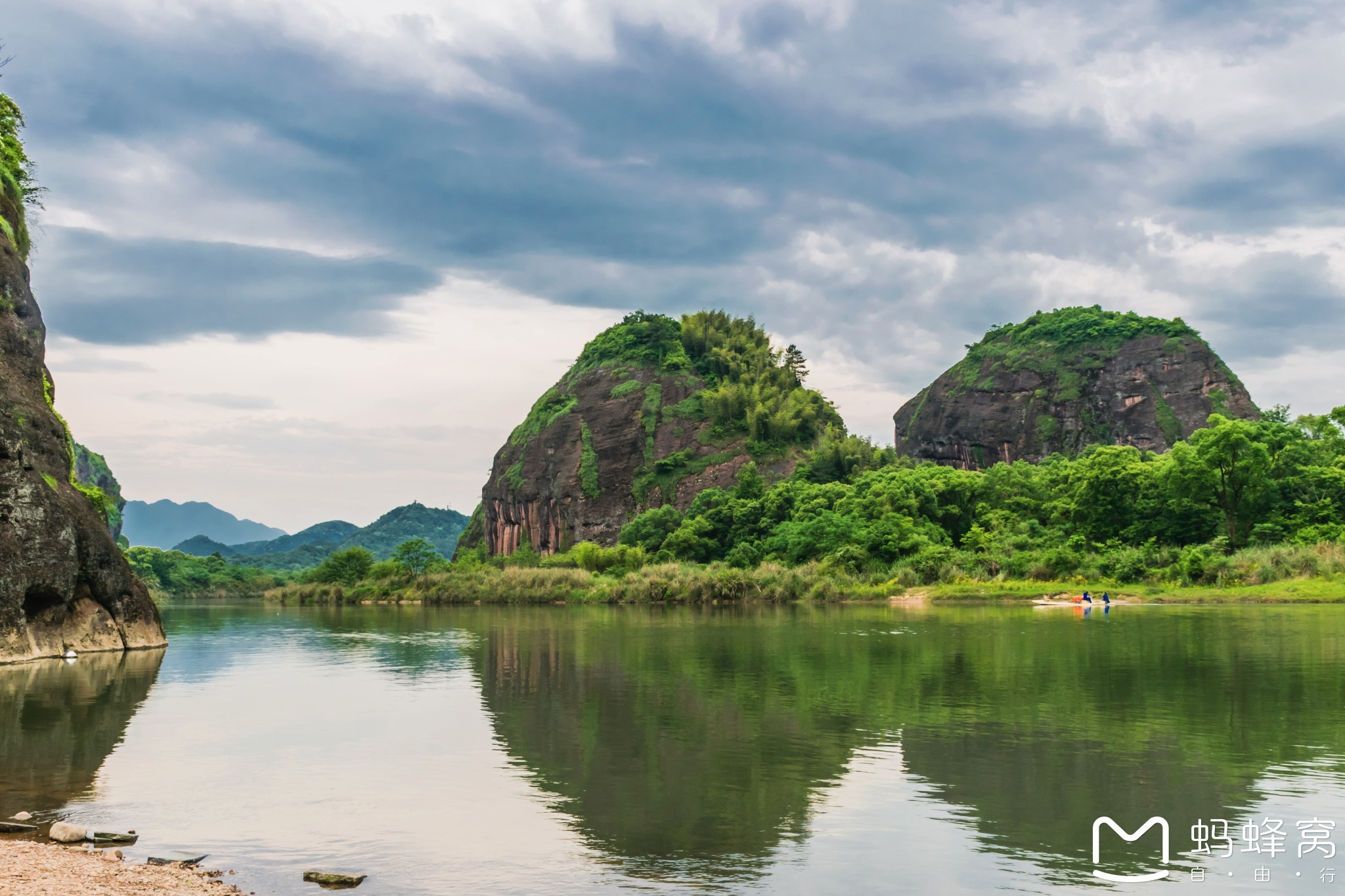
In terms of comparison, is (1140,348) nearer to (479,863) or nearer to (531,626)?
(531,626)

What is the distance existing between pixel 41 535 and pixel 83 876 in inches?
770

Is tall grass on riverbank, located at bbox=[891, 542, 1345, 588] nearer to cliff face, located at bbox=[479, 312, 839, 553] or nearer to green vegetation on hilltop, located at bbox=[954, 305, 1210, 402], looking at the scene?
cliff face, located at bbox=[479, 312, 839, 553]

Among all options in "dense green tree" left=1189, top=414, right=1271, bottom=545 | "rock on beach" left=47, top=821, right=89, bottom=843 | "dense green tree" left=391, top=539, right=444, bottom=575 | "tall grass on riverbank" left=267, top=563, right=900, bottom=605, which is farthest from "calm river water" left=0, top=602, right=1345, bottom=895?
"dense green tree" left=391, top=539, right=444, bottom=575

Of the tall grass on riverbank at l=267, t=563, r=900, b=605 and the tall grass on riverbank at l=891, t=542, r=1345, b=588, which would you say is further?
the tall grass on riverbank at l=267, t=563, r=900, b=605

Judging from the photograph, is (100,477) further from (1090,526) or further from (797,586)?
(1090,526)

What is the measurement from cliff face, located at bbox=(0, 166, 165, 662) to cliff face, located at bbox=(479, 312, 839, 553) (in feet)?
263

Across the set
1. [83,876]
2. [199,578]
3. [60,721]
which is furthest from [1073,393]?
[83,876]

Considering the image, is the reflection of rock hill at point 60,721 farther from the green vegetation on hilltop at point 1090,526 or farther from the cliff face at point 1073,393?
the cliff face at point 1073,393

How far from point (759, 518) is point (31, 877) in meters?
77.9

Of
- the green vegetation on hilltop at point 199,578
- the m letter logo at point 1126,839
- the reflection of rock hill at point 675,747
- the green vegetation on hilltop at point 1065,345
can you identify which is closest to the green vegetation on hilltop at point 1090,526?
the reflection of rock hill at point 675,747

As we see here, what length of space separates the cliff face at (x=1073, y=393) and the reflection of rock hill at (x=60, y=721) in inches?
4178

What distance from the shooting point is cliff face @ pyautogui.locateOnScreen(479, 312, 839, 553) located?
112 metres

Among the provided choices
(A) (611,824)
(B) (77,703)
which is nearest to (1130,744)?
(A) (611,824)

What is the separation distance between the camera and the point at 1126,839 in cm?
932
